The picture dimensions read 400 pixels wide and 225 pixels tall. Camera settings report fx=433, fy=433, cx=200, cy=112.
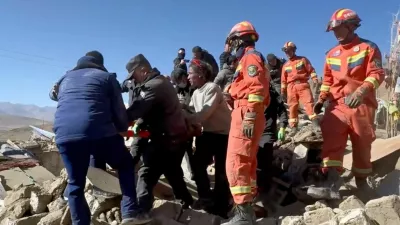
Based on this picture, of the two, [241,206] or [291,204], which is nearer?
[241,206]

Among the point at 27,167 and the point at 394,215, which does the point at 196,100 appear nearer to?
the point at 394,215

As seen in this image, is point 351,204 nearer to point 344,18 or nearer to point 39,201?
→ point 344,18

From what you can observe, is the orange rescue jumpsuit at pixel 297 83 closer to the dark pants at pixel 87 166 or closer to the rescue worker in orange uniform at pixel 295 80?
the rescue worker in orange uniform at pixel 295 80

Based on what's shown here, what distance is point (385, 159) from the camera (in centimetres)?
525

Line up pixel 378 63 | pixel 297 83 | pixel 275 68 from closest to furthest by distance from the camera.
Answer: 1. pixel 378 63
2. pixel 297 83
3. pixel 275 68

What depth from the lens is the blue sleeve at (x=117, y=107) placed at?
12.9ft

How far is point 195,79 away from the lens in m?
4.89

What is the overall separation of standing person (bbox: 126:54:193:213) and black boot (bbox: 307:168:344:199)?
144cm

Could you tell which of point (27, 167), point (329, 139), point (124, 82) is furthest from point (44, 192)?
point (329, 139)

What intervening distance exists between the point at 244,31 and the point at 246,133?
1.04 metres

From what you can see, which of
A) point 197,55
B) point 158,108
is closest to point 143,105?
point 158,108

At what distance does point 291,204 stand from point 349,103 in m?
1.35

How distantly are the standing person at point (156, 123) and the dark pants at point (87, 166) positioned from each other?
36 centimetres

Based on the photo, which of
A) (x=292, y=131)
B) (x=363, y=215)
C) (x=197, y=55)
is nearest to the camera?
(x=363, y=215)
